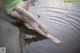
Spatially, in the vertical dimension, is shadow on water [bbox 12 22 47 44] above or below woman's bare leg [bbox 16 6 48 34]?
below

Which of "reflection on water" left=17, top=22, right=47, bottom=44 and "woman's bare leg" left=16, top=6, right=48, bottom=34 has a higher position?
"woman's bare leg" left=16, top=6, right=48, bottom=34

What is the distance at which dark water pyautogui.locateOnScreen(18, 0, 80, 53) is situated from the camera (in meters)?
1.34

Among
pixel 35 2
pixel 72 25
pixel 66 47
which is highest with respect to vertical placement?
pixel 35 2

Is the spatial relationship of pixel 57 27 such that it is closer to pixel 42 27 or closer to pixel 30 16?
pixel 42 27

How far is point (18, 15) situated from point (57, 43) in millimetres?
442

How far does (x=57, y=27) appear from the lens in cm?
153

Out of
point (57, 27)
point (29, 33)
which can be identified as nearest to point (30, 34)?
point (29, 33)

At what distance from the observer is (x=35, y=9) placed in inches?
67.1

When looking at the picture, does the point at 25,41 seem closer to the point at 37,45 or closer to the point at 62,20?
the point at 37,45

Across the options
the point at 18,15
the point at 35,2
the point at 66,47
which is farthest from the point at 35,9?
the point at 66,47

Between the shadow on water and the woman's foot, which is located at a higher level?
the woman's foot

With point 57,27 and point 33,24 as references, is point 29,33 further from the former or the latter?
point 57,27

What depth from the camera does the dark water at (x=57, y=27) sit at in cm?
134

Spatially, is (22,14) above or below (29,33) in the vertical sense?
above
